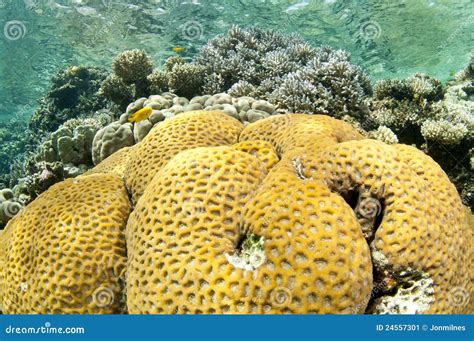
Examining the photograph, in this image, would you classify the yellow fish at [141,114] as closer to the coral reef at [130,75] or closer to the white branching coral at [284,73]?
the white branching coral at [284,73]

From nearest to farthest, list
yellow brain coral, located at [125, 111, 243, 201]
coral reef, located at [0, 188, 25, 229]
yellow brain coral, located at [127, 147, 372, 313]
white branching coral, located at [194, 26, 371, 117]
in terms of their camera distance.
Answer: yellow brain coral, located at [127, 147, 372, 313], yellow brain coral, located at [125, 111, 243, 201], coral reef, located at [0, 188, 25, 229], white branching coral, located at [194, 26, 371, 117]

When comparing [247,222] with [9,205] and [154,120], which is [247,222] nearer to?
[154,120]

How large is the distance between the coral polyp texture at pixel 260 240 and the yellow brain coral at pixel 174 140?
0.12m

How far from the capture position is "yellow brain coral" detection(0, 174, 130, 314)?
309cm

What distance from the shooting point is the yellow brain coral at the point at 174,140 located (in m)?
3.72

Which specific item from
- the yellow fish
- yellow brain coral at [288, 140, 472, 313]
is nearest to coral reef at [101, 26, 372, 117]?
the yellow fish

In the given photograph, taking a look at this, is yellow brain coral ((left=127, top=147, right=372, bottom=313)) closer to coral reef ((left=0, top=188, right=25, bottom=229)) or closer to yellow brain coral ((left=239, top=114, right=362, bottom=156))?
yellow brain coral ((left=239, top=114, right=362, bottom=156))

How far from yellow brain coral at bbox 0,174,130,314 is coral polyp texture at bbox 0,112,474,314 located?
0.01 metres

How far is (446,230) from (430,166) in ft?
2.15

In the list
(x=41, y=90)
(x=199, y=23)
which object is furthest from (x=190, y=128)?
(x=41, y=90)

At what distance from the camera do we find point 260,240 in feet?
8.86

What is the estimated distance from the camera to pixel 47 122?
14039 millimetres

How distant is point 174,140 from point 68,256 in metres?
1.54

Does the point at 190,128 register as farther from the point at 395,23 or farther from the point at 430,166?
the point at 395,23
